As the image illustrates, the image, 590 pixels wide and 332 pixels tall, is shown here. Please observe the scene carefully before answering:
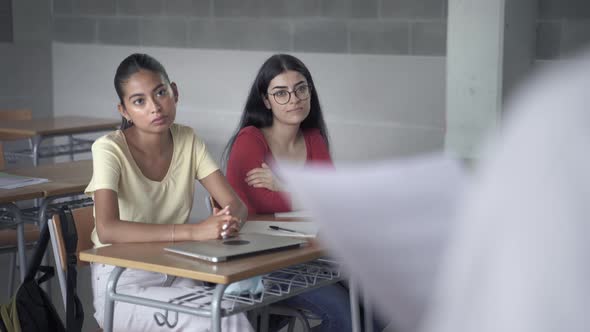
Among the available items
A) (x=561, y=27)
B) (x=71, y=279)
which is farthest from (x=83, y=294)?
(x=561, y=27)

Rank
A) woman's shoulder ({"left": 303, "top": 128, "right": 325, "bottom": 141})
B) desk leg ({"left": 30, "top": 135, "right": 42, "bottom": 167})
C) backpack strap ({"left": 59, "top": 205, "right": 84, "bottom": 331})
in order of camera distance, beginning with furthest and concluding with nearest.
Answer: desk leg ({"left": 30, "top": 135, "right": 42, "bottom": 167}) → woman's shoulder ({"left": 303, "top": 128, "right": 325, "bottom": 141}) → backpack strap ({"left": 59, "top": 205, "right": 84, "bottom": 331})

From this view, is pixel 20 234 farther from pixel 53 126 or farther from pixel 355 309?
pixel 53 126

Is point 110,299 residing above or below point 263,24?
below

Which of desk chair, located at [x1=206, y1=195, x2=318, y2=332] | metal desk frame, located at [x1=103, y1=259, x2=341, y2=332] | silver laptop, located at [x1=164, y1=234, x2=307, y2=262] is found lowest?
desk chair, located at [x1=206, y1=195, x2=318, y2=332]

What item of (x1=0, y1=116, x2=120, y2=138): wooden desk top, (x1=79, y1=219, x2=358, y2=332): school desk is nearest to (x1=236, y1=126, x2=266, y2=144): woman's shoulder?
(x1=79, y1=219, x2=358, y2=332): school desk

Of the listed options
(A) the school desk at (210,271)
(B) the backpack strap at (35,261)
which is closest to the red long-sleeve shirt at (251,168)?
(A) the school desk at (210,271)

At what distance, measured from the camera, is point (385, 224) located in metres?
0.49

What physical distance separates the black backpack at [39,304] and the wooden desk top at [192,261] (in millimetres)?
164

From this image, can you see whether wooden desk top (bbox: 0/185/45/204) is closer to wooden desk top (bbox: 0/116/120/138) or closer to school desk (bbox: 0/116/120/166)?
school desk (bbox: 0/116/120/166)

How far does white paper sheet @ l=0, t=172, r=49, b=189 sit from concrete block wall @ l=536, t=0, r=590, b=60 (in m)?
2.58

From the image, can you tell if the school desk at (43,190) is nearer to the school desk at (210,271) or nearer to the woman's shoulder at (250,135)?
the woman's shoulder at (250,135)

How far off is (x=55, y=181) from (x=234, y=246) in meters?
1.50

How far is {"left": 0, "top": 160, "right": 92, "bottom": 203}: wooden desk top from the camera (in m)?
3.23

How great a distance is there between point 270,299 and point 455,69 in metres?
2.38
